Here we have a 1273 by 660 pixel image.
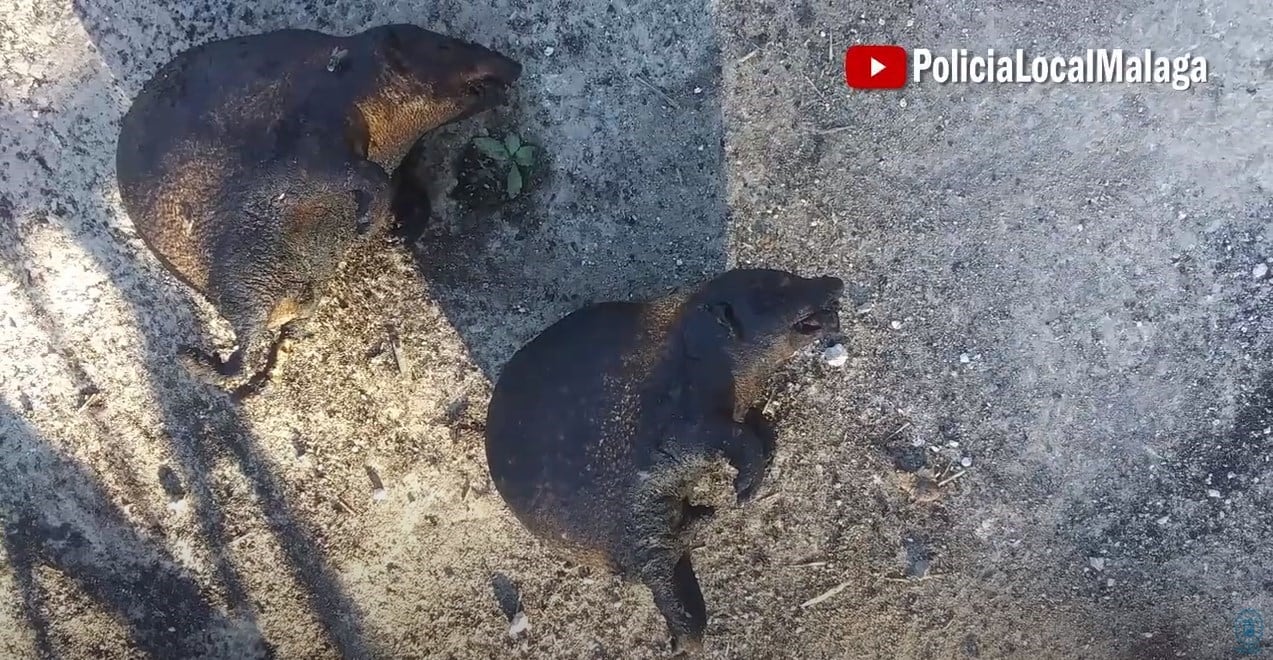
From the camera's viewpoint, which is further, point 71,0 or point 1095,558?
point 1095,558

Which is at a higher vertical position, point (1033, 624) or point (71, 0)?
point (71, 0)

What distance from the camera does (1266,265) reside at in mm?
4566

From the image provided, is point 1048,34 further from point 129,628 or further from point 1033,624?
point 129,628

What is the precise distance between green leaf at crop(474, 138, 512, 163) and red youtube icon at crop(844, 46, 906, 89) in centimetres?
183

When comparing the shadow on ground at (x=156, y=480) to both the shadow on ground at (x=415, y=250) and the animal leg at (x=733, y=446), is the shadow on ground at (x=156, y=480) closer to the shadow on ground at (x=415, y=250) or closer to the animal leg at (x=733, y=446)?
the shadow on ground at (x=415, y=250)

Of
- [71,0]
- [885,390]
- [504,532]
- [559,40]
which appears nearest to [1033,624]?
[885,390]

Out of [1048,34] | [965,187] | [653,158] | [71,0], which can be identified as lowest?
[965,187]

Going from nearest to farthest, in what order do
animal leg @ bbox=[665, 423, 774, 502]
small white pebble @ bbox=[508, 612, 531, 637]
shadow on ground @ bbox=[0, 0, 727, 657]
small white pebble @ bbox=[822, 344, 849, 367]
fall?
1. animal leg @ bbox=[665, 423, 774, 502]
2. shadow on ground @ bbox=[0, 0, 727, 657]
3. small white pebble @ bbox=[822, 344, 849, 367]
4. small white pebble @ bbox=[508, 612, 531, 637]

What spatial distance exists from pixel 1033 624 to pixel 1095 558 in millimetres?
500

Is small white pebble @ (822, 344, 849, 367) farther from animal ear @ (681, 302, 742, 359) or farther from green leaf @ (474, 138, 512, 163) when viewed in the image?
green leaf @ (474, 138, 512, 163)

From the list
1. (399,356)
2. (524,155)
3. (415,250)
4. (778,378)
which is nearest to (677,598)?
(778,378)

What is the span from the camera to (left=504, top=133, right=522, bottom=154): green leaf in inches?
177

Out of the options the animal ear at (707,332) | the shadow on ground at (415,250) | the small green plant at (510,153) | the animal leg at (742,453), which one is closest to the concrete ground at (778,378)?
the shadow on ground at (415,250)

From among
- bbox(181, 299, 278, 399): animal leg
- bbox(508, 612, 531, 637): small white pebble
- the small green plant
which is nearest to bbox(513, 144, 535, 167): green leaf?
the small green plant
